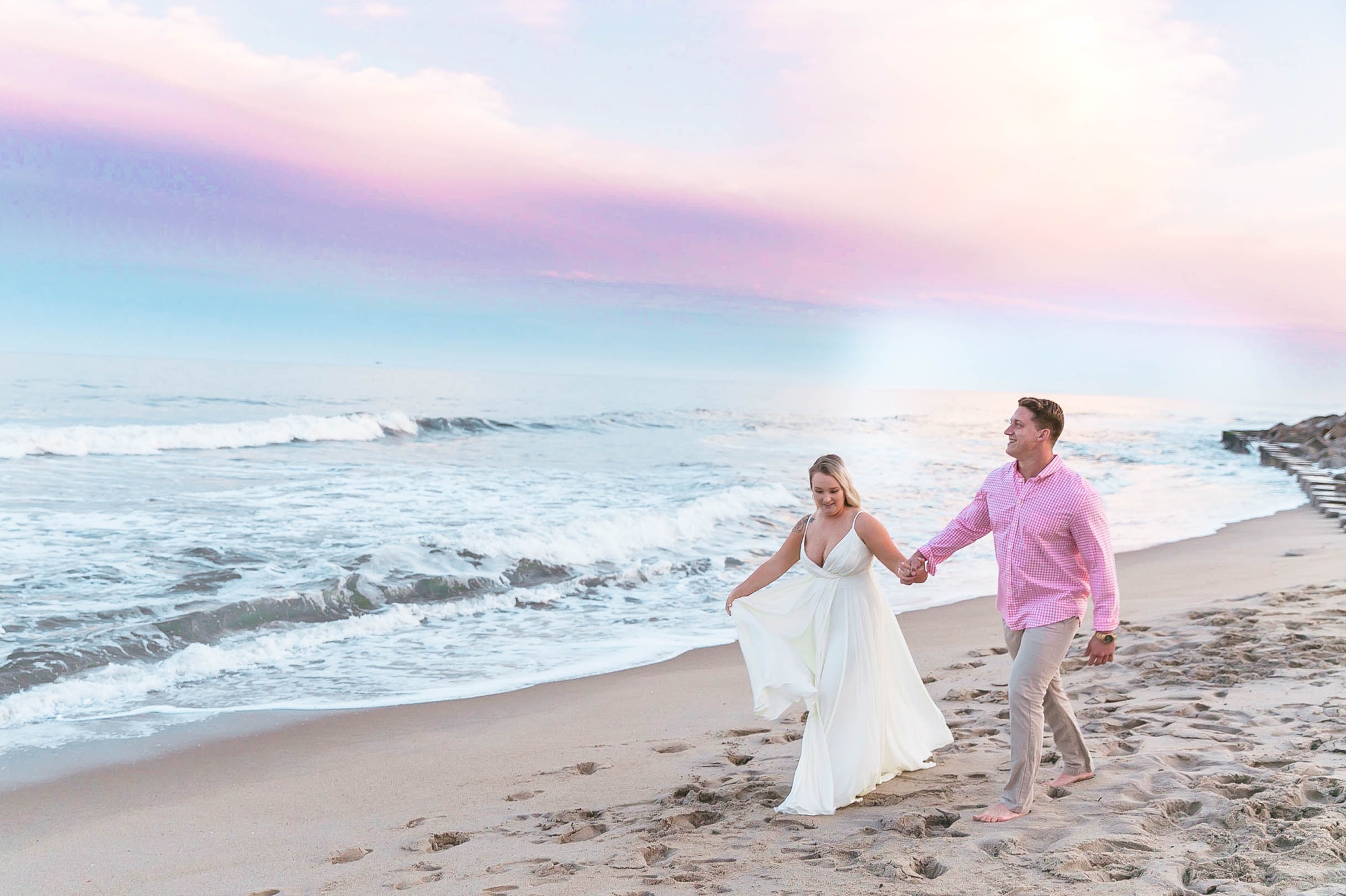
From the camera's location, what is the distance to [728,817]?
4.44 metres

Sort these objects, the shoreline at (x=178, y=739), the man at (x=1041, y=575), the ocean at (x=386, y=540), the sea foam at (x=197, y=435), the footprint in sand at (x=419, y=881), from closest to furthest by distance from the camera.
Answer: the footprint in sand at (x=419, y=881)
the man at (x=1041, y=575)
the shoreline at (x=178, y=739)
the ocean at (x=386, y=540)
the sea foam at (x=197, y=435)

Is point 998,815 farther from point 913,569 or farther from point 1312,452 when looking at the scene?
point 1312,452

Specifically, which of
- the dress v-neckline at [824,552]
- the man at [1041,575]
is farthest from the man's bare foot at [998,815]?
the dress v-neckline at [824,552]

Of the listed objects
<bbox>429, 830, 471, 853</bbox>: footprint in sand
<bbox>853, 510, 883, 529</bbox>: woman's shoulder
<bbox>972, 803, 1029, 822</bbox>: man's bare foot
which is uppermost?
<bbox>853, 510, 883, 529</bbox>: woman's shoulder

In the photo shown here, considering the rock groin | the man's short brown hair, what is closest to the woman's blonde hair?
the man's short brown hair

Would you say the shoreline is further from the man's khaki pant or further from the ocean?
the man's khaki pant

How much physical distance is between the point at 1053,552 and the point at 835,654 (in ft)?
3.74

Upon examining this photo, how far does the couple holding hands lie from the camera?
4117mm

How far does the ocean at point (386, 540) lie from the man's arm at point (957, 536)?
4.26 metres

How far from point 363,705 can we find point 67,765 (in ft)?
6.39

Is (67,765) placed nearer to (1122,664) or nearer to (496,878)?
(496,878)

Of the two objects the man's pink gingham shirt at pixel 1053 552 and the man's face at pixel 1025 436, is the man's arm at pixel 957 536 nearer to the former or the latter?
the man's pink gingham shirt at pixel 1053 552

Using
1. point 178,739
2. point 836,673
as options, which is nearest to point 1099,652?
point 836,673

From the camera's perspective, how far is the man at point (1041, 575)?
13.4 feet
